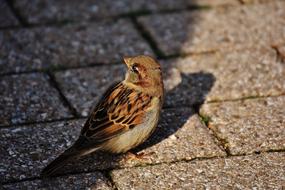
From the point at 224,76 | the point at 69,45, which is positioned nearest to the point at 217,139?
the point at 224,76

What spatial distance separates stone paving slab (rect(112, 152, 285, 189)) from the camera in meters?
4.45

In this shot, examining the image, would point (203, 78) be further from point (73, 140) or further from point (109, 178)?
point (109, 178)

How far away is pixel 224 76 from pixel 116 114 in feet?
4.75

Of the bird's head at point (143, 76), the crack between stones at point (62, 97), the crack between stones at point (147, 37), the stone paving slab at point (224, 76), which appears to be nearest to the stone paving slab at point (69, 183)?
the bird's head at point (143, 76)

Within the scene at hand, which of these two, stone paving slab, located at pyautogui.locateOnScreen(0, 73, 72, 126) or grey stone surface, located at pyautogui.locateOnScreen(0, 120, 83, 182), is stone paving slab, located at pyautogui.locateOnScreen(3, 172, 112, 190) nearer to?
grey stone surface, located at pyautogui.locateOnScreen(0, 120, 83, 182)

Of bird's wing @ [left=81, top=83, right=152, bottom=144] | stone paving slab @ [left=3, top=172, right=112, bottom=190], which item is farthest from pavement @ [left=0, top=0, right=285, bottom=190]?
bird's wing @ [left=81, top=83, right=152, bottom=144]

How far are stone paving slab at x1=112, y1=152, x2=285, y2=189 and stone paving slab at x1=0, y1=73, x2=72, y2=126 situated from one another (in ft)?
3.09

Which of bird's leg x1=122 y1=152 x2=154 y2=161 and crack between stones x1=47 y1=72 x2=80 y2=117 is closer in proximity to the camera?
bird's leg x1=122 y1=152 x2=154 y2=161

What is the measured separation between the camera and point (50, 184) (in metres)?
4.44

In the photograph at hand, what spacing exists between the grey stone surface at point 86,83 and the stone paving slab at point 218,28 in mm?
607

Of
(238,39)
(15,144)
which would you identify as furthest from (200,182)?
(238,39)

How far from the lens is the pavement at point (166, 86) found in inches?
181

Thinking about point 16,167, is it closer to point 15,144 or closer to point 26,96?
point 15,144

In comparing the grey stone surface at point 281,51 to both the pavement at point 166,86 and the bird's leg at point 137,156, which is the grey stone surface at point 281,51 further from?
the bird's leg at point 137,156
